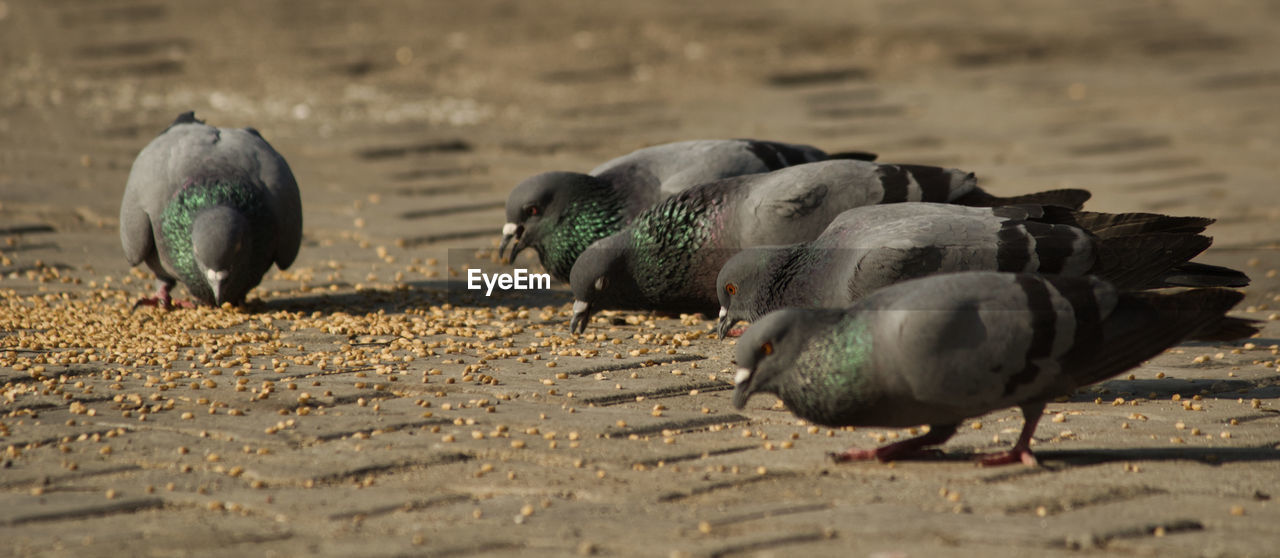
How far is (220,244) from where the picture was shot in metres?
5.38

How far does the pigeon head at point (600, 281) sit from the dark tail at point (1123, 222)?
1.62m

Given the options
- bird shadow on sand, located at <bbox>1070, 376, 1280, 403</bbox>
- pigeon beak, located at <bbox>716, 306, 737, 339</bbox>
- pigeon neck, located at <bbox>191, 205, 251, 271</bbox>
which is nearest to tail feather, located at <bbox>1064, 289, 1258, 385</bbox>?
bird shadow on sand, located at <bbox>1070, 376, 1280, 403</bbox>

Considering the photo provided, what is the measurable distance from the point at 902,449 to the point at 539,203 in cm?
271

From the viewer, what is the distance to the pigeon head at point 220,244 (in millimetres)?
5395

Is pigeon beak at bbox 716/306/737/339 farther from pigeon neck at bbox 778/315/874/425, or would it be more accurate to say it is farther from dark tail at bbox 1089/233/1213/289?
dark tail at bbox 1089/233/1213/289

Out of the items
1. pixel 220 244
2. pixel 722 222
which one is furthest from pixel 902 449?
pixel 220 244

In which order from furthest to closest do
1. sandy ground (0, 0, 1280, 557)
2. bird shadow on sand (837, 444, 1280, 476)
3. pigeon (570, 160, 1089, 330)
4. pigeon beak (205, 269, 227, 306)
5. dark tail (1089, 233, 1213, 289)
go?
pigeon beak (205, 269, 227, 306), pigeon (570, 160, 1089, 330), dark tail (1089, 233, 1213, 289), bird shadow on sand (837, 444, 1280, 476), sandy ground (0, 0, 1280, 557)

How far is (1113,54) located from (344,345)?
941cm

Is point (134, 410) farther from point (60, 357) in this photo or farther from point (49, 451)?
point (60, 357)

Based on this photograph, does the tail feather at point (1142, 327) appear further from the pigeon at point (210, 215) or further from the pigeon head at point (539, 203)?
the pigeon at point (210, 215)

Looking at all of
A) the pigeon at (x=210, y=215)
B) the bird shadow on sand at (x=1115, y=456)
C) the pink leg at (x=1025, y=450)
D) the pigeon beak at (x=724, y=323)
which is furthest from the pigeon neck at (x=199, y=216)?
the pink leg at (x=1025, y=450)

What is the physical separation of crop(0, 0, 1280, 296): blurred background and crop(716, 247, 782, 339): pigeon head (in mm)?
2347

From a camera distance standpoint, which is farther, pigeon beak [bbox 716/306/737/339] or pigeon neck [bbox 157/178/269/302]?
pigeon neck [bbox 157/178/269/302]

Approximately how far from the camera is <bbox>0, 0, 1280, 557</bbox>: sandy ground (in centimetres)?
327
